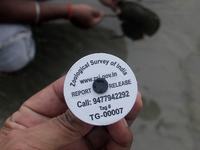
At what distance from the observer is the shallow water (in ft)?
4.95

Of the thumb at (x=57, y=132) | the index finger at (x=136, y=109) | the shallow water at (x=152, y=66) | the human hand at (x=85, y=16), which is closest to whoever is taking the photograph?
the thumb at (x=57, y=132)

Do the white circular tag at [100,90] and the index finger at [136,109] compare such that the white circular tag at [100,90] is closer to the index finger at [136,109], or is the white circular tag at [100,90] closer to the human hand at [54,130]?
the human hand at [54,130]

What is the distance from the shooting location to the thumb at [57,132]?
0.82 metres

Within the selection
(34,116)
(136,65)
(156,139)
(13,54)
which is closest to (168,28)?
(136,65)

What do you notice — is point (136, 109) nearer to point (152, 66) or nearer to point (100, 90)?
point (100, 90)

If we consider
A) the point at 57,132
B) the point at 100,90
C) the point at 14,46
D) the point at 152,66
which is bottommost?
the point at 152,66

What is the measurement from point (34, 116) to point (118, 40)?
104 centimetres

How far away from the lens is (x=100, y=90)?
32.4 inches

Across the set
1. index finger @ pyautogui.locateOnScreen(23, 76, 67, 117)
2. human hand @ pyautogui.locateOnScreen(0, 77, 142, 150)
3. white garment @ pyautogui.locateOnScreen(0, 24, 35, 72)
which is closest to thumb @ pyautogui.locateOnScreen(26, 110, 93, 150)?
human hand @ pyautogui.locateOnScreen(0, 77, 142, 150)

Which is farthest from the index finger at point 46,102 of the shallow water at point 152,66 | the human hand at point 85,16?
the human hand at point 85,16

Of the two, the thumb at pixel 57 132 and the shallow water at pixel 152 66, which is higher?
the thumb at pixel 57 132

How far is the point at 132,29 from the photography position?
1863mm

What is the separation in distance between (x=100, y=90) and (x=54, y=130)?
0.71ft

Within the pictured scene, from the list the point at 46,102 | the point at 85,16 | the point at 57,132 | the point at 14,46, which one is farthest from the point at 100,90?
the point at 85,16
